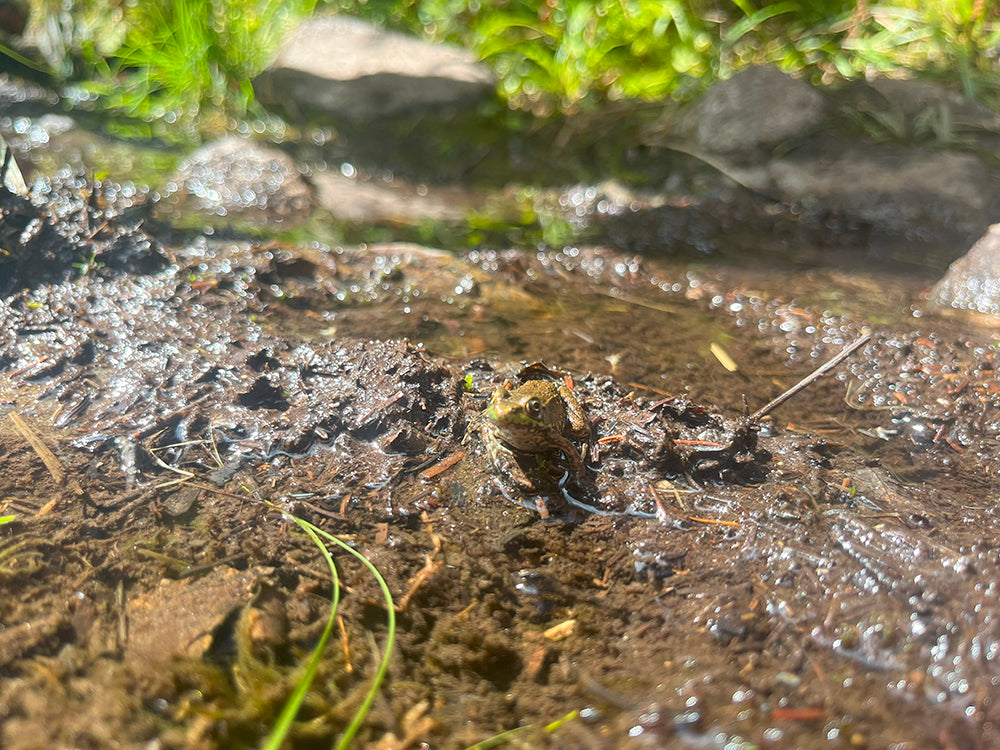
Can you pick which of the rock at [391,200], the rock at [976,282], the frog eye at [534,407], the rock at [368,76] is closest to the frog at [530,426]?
the frog eye at [534,407]

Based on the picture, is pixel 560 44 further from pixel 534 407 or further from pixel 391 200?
pixel 534 407

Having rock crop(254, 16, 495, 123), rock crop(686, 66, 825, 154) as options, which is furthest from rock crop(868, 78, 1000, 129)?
rock crop(254, 16, 495, 123)

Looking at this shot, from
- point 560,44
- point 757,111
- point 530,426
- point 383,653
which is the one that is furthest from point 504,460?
point 560,44

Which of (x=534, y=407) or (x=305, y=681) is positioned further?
(x=534, y=407)

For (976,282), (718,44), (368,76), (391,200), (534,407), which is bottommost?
(391,200)

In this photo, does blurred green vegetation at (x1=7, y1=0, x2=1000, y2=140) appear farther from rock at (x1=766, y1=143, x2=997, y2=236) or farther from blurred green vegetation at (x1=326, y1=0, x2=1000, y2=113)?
rock at (x1=766, y1=143, x2=997, y2=236)

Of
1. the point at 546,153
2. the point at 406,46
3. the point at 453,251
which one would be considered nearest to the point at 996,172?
the point at 546,153
